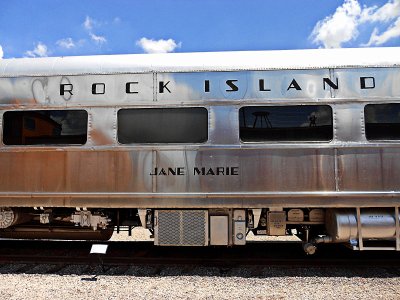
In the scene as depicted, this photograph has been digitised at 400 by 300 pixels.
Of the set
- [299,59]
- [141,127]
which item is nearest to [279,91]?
[299,59]

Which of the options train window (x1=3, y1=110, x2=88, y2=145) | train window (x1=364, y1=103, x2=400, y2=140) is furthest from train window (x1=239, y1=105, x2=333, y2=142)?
train window (x1=3, y1=110, x2=88, y2=145)

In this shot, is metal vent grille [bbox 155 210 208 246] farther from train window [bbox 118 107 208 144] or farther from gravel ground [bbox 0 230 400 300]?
train window [bbox 118 107 208 144]

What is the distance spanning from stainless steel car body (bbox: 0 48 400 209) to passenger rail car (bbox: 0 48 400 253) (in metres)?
0.02

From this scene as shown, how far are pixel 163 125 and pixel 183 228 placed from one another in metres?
1.67

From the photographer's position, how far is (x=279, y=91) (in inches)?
201

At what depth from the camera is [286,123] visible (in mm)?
5090

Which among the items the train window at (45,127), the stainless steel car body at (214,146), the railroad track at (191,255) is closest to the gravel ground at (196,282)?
the railroad track at (191,255)

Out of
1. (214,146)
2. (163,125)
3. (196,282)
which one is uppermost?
(163,125)

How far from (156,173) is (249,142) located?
1.53 meters

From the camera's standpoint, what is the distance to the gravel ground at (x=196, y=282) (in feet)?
14.0

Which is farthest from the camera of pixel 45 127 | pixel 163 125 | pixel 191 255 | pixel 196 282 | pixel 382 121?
pixel 191 255

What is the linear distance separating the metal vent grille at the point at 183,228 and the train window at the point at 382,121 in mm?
2868

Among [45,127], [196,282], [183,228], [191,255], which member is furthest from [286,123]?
[45,127]

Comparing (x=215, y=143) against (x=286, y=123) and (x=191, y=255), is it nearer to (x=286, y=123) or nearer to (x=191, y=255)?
(x=286, y=123)
